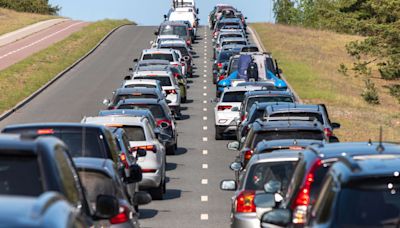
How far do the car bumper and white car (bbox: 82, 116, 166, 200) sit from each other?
7887mm

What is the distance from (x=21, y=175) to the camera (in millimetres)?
8961

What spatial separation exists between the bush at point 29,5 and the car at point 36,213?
114878mm

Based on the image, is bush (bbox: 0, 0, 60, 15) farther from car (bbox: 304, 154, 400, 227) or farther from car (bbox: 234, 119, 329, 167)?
car (bbox: 304, 154, 400, 227)

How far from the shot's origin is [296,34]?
88688 millimetres

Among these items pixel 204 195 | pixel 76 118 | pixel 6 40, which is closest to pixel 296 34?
pixel 6 40

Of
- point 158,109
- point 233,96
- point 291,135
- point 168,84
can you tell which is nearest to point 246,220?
point 291,135

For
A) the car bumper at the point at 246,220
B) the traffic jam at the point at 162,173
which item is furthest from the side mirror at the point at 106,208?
the car bumper at the point at 246,220

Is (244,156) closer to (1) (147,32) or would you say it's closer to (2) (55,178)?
(2) (55,178)

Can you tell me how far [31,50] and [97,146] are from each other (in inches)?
2216

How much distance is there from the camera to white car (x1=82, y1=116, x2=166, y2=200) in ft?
74.8

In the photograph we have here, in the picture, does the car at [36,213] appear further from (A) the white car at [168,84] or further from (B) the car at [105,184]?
(A) the white car at [168,84]

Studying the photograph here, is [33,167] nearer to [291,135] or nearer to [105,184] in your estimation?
[105,184]

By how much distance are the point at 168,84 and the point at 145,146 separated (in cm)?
1841

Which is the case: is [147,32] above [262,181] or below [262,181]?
below
